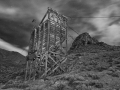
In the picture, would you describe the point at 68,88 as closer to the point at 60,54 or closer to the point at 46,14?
the point at 60,54

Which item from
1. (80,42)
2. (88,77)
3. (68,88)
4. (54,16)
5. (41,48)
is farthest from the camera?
(80,42)

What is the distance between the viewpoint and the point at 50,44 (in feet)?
66.4

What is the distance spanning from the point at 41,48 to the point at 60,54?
3.68m

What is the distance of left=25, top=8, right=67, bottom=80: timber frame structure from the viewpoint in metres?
19.8

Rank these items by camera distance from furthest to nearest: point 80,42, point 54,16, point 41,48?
point 80,42 < point 54,16 < point 41,48

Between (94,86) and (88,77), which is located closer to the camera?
(94,86)

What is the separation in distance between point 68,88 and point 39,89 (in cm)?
267

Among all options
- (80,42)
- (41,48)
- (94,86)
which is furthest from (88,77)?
(80,42)

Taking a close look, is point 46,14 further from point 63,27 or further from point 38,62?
point 38,62

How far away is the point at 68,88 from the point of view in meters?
10.2

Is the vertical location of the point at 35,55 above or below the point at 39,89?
above

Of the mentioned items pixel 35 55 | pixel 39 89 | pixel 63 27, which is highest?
pixel 63 27

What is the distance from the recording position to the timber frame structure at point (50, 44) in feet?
64.8

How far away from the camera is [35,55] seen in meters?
20.7
